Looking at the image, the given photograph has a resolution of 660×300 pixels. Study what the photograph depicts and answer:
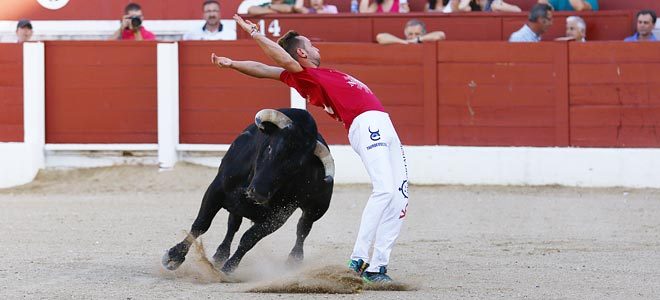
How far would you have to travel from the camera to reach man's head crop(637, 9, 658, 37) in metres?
11.5

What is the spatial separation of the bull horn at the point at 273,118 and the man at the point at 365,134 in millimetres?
160

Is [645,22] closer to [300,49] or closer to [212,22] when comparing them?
[212,22]

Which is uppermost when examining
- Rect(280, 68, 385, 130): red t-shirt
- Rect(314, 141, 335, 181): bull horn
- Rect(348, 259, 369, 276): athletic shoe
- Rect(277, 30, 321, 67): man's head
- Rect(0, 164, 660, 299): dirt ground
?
Rect(277, 30, 321, 67): man's head

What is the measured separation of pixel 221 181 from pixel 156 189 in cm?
480

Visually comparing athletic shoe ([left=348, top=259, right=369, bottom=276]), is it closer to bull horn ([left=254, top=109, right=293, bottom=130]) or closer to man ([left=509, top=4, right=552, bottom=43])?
bull horn ([left=254, top=109, right=293, bottom=130])

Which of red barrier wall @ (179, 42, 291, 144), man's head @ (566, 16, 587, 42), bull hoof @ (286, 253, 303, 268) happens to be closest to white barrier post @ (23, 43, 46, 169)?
red barrier wall @ (179, 42, 291, 144)

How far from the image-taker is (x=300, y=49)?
20.0ft

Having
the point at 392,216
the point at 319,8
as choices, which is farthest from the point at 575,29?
the point at 392,216

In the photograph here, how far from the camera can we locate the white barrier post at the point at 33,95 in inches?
477

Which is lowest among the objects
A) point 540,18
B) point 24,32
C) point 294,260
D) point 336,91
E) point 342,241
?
point 342,241

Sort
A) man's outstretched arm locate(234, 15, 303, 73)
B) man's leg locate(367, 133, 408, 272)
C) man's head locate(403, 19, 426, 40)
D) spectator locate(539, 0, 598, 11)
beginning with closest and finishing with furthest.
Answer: man's outstretched arm locate(234, 15, 303, 73)
man's leg locate(367, 133, 408, 272)
man's head locate(403, 19, 426, 40)
spectator locate(539, 0, 598, 11)

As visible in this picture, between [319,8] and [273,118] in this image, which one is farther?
[319,8]

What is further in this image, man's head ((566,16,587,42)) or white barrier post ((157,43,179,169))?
white barrier post ((157,43,179,169))

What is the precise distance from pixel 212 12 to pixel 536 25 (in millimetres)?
3069
